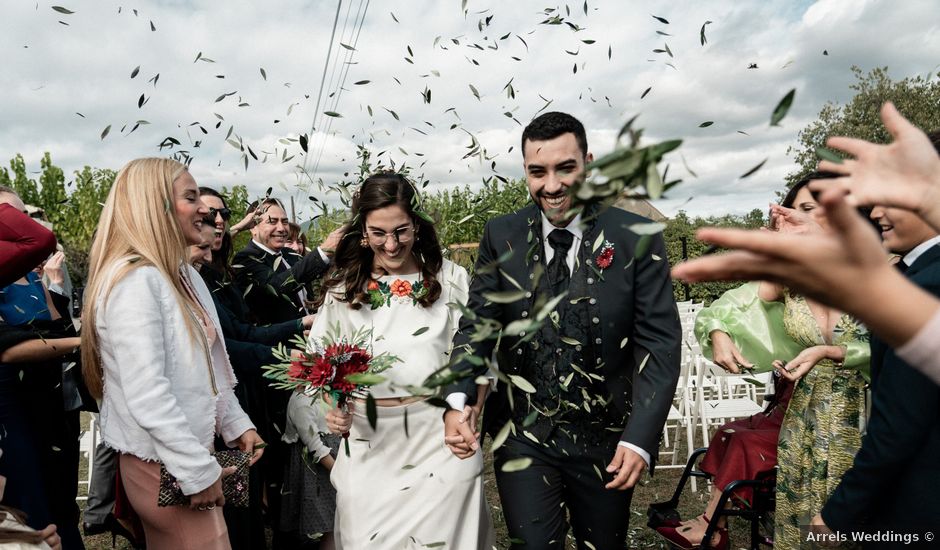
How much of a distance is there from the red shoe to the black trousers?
1082 millimetres

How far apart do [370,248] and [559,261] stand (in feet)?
3.88

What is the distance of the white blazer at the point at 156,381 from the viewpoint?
92.9 inches

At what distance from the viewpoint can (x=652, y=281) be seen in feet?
9.02

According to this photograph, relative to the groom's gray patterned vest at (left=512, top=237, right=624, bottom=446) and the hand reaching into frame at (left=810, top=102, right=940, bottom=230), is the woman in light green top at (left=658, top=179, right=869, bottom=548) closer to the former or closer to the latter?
the groom's gray patterned vest at (left=512, top=237, right=624, bottom=446)

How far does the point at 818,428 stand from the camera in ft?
9.79

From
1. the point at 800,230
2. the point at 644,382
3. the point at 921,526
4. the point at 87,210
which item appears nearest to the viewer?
the point at 921,526

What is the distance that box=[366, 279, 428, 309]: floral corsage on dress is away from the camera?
3355mm

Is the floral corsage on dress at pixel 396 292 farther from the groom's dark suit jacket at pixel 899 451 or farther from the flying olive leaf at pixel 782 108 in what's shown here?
the flying olive leaf at pixel 782 108

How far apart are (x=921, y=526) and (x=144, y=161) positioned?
313 centimetres

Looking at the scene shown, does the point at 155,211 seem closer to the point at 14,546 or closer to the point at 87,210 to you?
the point at 14,546

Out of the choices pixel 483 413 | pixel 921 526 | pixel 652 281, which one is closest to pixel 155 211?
pixel 483 413

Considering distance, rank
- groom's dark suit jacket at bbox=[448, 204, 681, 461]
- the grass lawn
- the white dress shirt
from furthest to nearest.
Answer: the grass lawn, groom's dark suit jacket at bbox=[448, 204, 681, 461], the white dress shirt

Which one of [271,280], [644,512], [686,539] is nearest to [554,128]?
[686,539]

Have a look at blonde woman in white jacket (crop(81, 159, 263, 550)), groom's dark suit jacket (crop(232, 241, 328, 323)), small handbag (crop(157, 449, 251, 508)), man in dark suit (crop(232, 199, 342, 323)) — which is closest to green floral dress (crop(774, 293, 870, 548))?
small handbag (crop(157, 449, 251, 508))
